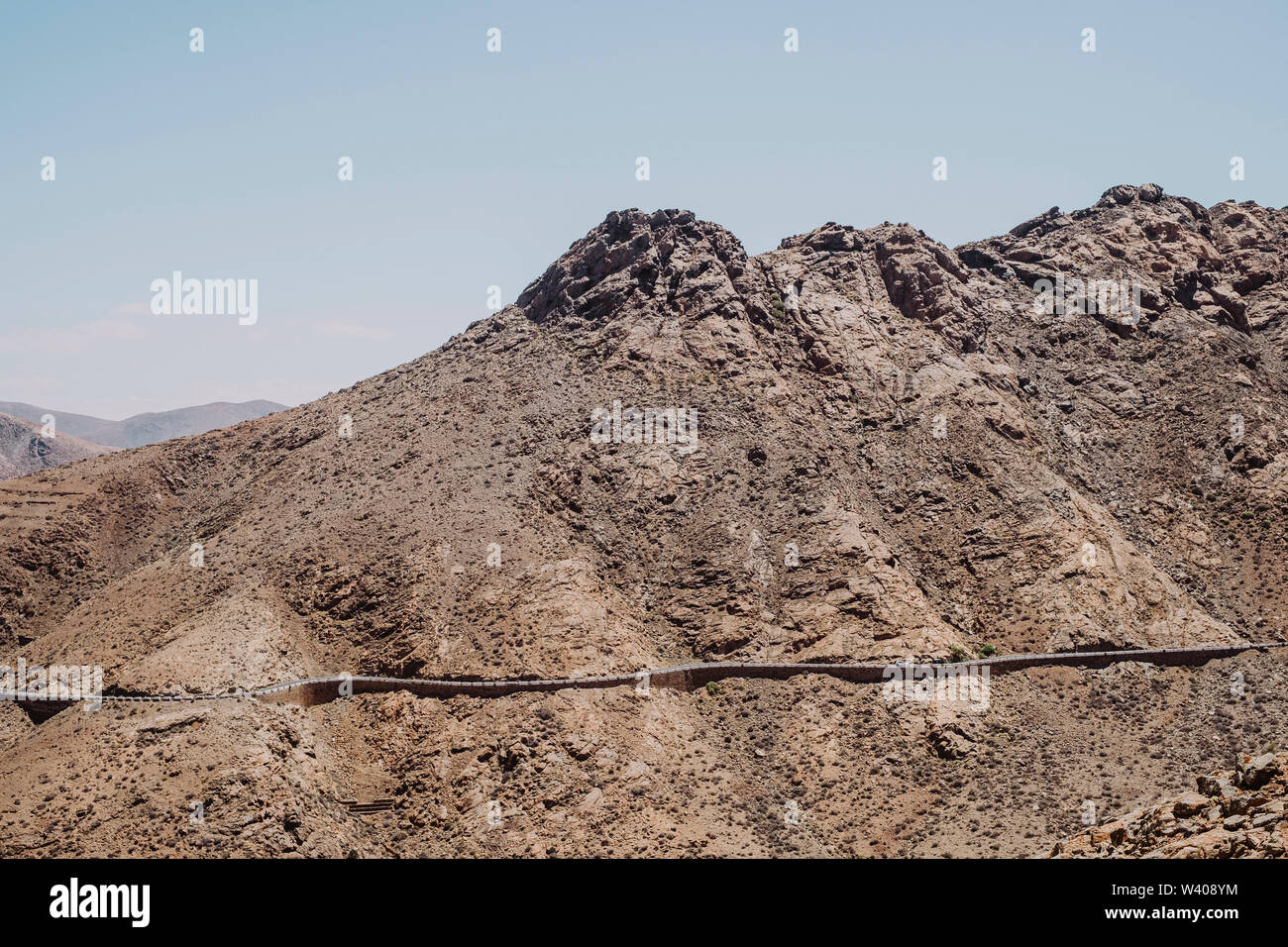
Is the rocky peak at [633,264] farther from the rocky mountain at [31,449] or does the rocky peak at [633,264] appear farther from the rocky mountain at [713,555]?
the rocky mountain at [31,449]

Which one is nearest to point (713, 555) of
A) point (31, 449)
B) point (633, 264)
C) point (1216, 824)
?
point (633, 264)

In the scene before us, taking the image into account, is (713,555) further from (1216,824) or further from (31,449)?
(31,449)

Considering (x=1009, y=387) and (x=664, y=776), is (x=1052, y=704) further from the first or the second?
(x=1009, y=387)

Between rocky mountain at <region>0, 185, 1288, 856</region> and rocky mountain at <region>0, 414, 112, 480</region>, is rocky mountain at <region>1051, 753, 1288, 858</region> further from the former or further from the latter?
rocky mountain at <region>0, 414, 112, 480</region>

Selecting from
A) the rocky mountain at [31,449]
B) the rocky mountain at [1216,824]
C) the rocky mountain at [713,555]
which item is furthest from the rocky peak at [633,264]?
the rocky mountain at [31,449]
